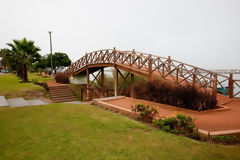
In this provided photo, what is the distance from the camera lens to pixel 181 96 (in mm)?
7238

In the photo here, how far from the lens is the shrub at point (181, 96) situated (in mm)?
7004

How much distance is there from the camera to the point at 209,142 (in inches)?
163

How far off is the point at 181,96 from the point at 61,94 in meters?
11.3

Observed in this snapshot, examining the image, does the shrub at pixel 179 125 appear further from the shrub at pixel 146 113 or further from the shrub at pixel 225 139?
the shrub at pixel 146 113

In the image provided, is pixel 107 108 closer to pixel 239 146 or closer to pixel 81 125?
pixel 81 125

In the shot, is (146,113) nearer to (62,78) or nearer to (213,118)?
(213,118)

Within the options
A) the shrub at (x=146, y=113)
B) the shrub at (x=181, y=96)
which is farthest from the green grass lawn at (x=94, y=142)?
Answer: the shrub at (x=181, y=96)

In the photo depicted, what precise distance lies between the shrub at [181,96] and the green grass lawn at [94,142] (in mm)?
3014

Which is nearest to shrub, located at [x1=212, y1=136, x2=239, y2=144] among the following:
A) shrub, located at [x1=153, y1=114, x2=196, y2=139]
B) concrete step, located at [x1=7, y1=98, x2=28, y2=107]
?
shrub, located at [x1=153, y1=114, x2=196, y2=139]

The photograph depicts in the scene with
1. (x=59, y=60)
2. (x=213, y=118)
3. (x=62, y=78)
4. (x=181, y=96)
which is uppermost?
(x=59, y=60)

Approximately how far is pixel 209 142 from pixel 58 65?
44.5m

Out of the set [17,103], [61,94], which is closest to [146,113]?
[17,103]

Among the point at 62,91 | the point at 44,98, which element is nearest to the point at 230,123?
the point at 44,98

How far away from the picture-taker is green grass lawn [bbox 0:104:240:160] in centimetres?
334
